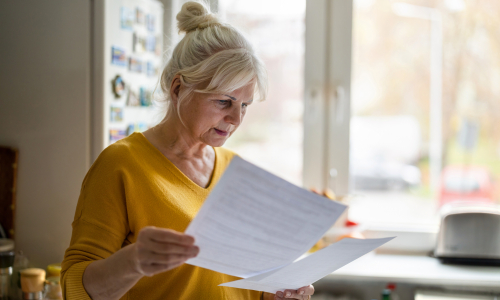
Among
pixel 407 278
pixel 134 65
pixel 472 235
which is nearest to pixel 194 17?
pixel 134 65

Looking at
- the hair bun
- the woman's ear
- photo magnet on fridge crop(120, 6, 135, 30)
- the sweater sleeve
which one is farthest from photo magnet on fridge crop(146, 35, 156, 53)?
the sweater sleeve

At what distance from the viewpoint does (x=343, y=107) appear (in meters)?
1.78

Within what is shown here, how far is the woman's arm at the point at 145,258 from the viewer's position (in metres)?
0.58

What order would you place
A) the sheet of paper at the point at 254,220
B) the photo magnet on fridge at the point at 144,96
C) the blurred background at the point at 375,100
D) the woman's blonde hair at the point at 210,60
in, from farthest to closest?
1. the blurred background at the point at 375,100
2. the photo magnet on fridge at the point at 144,96
3. the woman's blonde hair at the point at 210,60
4. the sheet of paper at the point at 254,220

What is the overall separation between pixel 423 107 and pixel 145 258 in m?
1.53

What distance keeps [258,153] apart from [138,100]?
0.60 m

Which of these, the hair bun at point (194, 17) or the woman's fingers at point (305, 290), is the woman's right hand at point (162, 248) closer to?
the woman's fingers at point (305, 290)

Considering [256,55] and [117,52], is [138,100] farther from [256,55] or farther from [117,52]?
[256,55]

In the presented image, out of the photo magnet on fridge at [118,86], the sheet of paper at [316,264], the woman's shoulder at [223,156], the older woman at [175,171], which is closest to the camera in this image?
the sheet of paper at [316,264]

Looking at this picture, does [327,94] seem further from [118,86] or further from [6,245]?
[6,245]

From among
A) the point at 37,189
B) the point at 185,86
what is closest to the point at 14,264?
the point at 37,189

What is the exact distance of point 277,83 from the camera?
1.85 metres

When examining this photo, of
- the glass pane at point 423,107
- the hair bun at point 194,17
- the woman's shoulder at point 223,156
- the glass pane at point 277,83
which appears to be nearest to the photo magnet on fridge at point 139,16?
the glass pane at point 277,83

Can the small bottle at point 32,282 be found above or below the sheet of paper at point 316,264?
below
